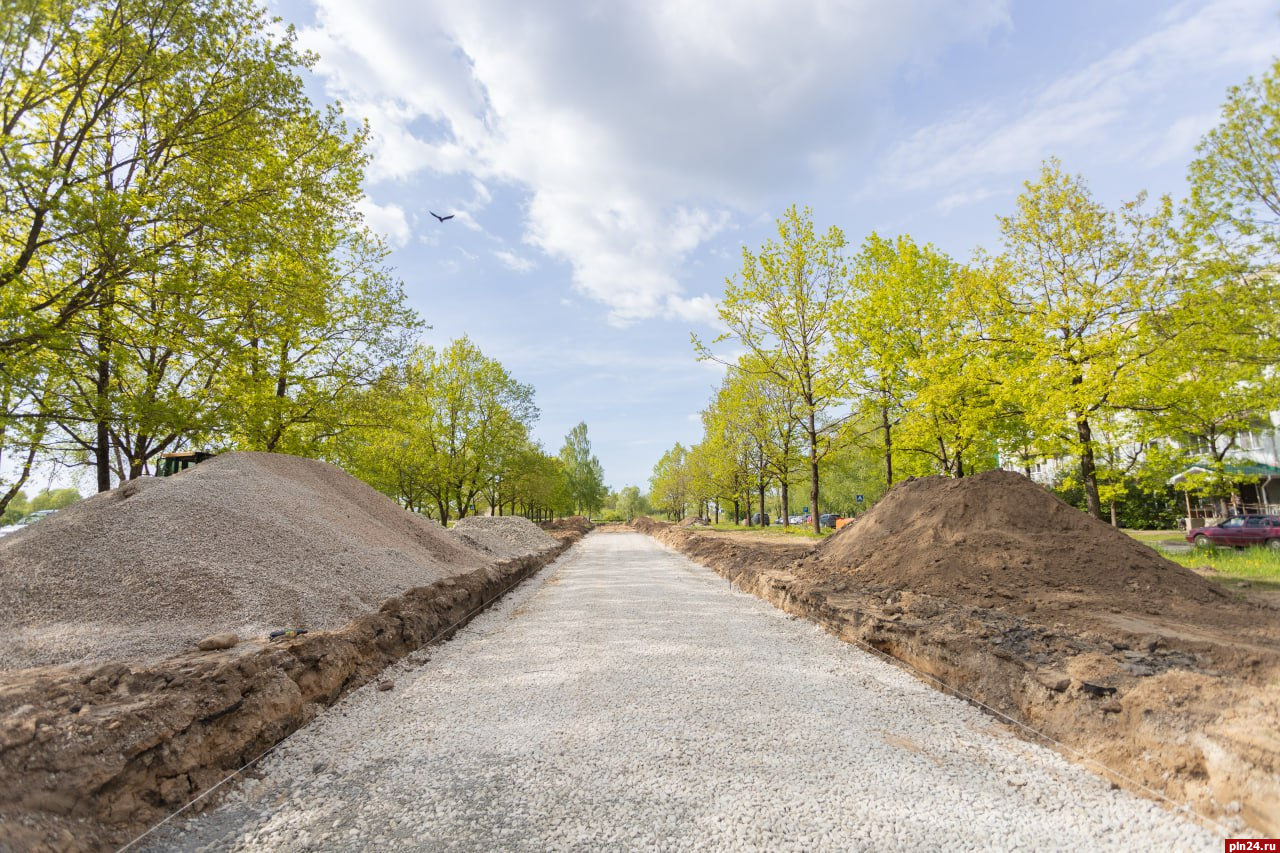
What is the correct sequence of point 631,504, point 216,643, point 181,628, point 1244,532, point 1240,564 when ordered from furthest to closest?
point 631,504 → point 1244,532 → point 1240,564 → point 181,628 → point 216,643

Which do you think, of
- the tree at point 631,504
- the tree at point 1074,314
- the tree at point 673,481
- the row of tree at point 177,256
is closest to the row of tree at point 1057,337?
the tree at point 1074,314

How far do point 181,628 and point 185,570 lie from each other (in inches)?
49.5

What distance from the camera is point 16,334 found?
8.85m

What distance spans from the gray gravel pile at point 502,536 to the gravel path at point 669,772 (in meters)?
11.4

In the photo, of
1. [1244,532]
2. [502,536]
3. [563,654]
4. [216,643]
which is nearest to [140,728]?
[216,643]

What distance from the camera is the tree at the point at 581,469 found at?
64250 millimetres

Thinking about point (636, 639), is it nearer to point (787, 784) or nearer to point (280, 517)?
point (787, 784)

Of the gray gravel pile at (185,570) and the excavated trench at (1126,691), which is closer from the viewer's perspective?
the excavated trench at (1126,691)

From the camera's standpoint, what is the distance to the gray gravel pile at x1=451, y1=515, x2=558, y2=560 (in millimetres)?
17933

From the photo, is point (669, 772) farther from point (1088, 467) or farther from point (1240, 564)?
→ point (1088, 467)

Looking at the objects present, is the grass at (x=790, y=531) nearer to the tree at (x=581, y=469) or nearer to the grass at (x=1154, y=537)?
the grass at (x=1154, y=537)

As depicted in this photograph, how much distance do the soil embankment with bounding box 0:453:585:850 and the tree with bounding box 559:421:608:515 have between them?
5260cm

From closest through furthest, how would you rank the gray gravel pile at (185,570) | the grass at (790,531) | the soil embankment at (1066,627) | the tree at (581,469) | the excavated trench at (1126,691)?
the excavated trench at (1126,691) < the soil embankment at (1066,627) < the gray gravel pile at (185,570) < the grass at (790,531) < the tree at (581,469)

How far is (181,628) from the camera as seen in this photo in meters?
5.63
